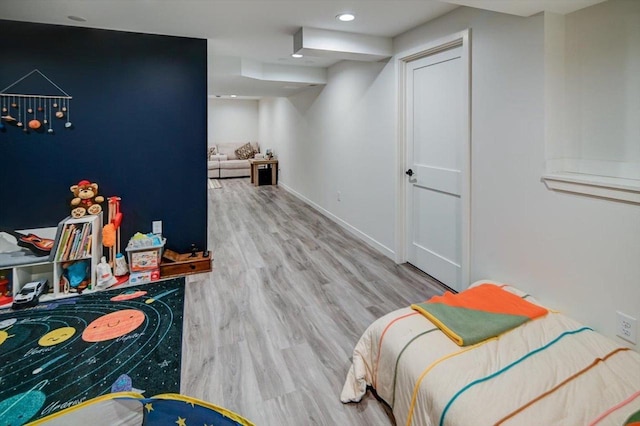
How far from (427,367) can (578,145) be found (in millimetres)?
1679

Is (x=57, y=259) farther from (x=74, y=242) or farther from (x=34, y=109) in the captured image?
(x=34, y=109)

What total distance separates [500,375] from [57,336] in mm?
2800

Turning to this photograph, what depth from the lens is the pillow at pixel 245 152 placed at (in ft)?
36.3

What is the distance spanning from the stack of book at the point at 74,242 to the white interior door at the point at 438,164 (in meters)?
3.08

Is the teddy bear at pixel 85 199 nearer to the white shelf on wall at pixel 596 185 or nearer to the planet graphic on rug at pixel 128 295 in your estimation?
the planet graphic on rug at pixel 128 295

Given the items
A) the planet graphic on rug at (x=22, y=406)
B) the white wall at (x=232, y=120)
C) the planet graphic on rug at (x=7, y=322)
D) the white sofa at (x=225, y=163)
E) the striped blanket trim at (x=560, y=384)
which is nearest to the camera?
the striped blanket trim at (x=560, y=384)

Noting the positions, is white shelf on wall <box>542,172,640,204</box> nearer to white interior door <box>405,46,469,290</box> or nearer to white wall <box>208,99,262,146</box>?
white interior door <box>405,46,469,290</box>

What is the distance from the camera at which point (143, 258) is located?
332cm

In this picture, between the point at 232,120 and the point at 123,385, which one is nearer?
the point at 123,385

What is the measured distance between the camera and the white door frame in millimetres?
2699

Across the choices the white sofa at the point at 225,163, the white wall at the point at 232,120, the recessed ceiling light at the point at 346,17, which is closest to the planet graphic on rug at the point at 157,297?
the recessed ceiling light at the point at 346,17

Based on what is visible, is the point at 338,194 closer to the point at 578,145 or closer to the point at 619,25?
the point at 578,145

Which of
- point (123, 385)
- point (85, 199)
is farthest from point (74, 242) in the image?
point (123, 385)

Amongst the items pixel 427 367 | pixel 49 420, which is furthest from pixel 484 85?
pixel 49 420
